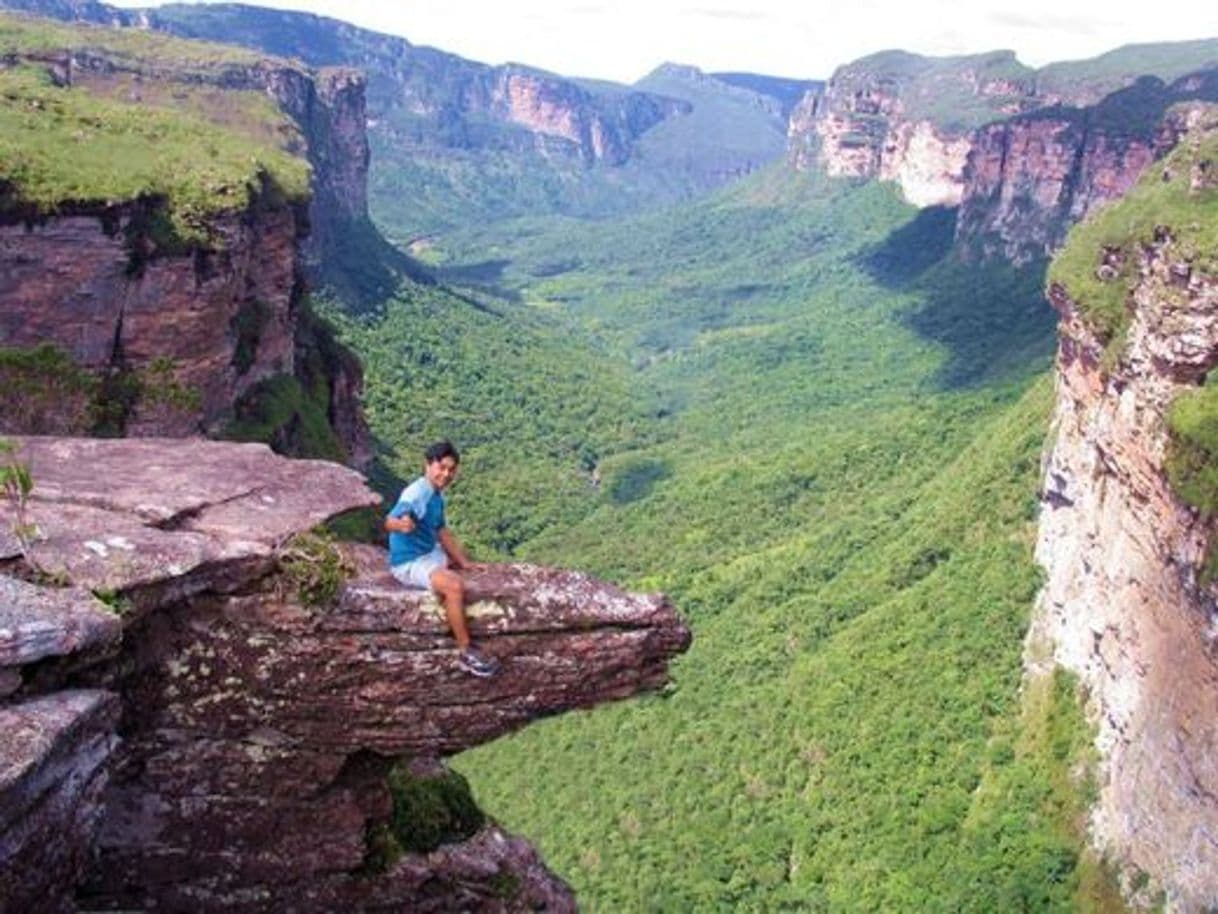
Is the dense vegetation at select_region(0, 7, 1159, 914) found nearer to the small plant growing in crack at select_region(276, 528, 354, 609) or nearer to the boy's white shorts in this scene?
the small plant growing in crack at select_region(276, 528, 354, 609)

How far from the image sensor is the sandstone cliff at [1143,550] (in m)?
28.1

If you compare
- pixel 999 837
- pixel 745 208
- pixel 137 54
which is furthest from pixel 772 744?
pixel 745 208

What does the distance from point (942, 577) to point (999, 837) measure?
13.6 m

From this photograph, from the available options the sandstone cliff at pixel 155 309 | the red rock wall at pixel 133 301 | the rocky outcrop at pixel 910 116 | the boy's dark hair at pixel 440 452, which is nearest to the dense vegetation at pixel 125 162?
the sandstone cliff at pixel 155 309

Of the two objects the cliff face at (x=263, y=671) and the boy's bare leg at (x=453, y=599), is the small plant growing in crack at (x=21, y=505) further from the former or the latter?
the boy's bare leg at (x=453, y=599)

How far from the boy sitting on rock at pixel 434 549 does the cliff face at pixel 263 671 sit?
0.55ft

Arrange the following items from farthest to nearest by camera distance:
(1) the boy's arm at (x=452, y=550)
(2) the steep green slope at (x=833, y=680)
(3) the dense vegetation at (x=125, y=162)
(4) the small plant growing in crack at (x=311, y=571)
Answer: (2) the steep green slope at (x=833, y=680) → (3) the dense vegetation at (x=125, y=162) → (1) the boy's arm at (x=452, y=550) → (4) the small plant growing in crack at (x=311, y=571)

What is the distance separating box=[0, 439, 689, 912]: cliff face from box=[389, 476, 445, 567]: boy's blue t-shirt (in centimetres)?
29

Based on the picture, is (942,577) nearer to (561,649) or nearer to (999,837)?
(999,837)

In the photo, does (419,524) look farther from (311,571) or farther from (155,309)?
(155,309)

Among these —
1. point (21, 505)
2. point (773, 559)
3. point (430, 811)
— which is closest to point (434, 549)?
point (21, 505)

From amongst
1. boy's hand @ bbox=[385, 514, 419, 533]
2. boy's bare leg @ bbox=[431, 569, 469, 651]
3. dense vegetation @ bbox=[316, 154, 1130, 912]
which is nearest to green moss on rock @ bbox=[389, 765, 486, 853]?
dense vegetation @ bbox=[316, 154, 1130, 912]

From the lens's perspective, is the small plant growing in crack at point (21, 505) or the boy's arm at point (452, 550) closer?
the small plant growing in crack at point (21, 505)

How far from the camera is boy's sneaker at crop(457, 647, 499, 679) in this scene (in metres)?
10.5
